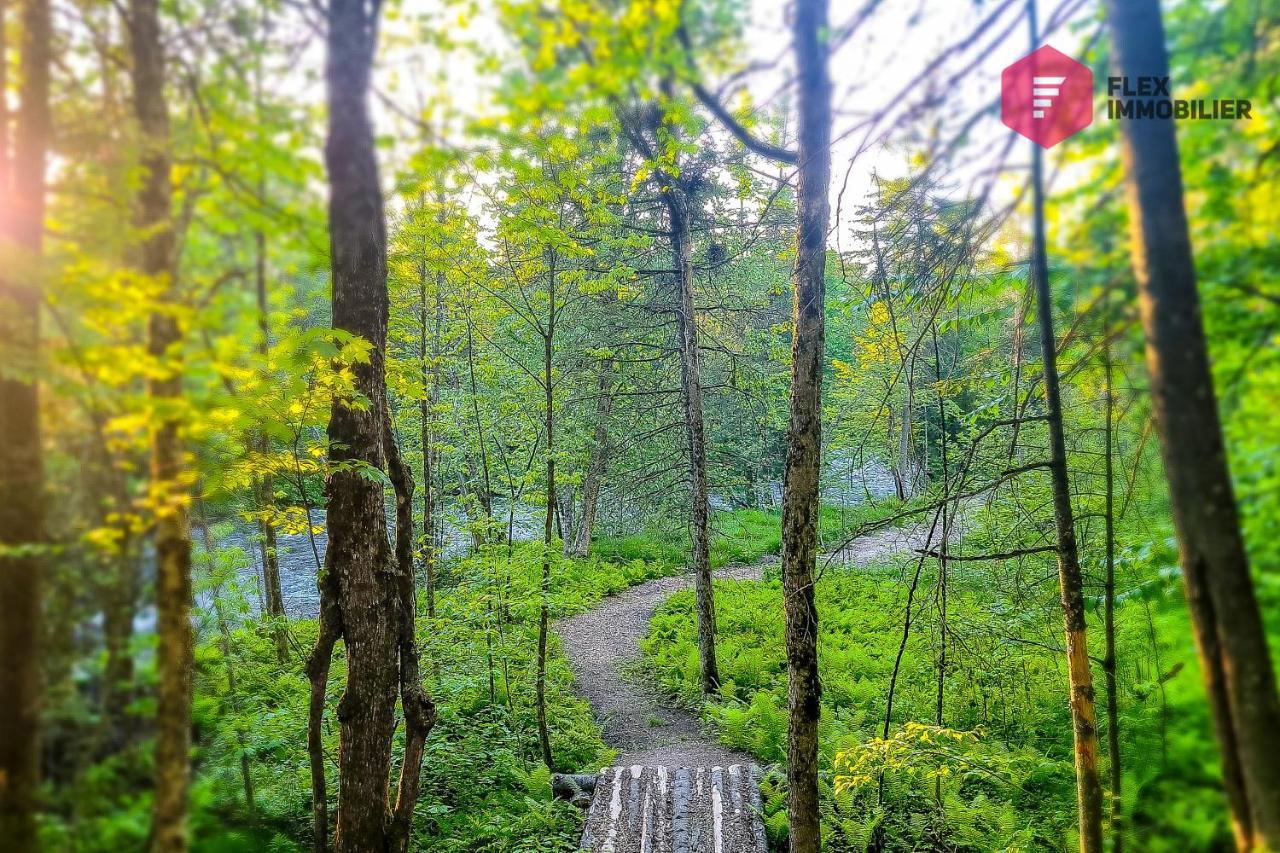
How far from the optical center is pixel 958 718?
7836 millimetres

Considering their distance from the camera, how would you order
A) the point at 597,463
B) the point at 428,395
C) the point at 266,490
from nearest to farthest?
the point at 266,490 < the point at 428,395 < the point at 597,463

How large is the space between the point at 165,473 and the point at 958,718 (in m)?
9.09

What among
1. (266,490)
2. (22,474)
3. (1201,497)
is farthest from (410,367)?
(1201,497)

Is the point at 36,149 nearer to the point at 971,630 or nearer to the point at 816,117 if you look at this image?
the point at 816,117

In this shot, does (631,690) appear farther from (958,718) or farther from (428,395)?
(428,395)

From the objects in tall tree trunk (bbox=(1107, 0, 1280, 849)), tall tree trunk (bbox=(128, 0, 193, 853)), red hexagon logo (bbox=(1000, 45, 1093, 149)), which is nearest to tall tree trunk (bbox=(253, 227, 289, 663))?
tall tree trunk (bbox=(128, 0, 193, 853))

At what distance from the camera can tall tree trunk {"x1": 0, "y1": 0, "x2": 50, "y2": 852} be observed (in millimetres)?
1308

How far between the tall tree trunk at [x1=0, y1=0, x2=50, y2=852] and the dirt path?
17.1 ft

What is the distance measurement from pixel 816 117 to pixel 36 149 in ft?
12.5

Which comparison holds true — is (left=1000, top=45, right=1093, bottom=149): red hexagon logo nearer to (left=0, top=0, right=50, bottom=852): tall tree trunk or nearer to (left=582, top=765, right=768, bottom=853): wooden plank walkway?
(left=0, top=0, right=50, bottom=852): tall tree trunk

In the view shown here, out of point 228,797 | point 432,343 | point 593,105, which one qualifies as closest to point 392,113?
point 593,105

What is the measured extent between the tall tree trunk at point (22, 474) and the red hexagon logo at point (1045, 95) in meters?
2.82
